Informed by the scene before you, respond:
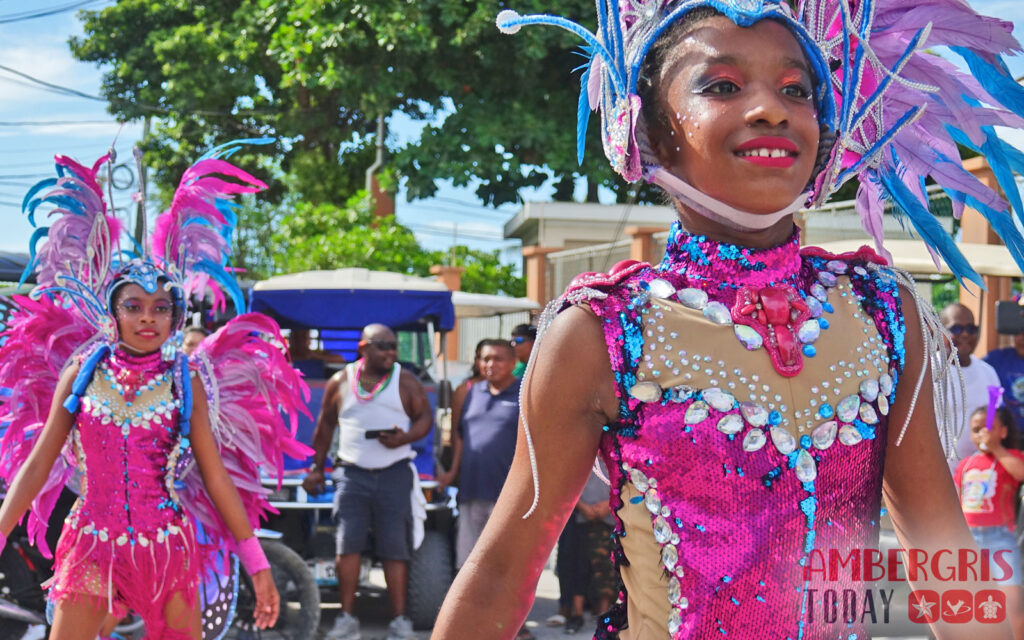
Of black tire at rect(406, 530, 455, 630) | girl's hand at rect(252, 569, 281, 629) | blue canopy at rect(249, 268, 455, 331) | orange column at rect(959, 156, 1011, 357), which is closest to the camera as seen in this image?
girl's hand at rect(252, 569, 281, 629)

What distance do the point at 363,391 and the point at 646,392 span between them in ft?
18.7

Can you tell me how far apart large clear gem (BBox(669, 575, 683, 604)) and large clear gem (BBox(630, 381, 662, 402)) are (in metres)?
0.25

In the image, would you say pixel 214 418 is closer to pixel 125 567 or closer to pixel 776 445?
pixel 125 567

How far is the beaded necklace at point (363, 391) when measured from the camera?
23.6 feet

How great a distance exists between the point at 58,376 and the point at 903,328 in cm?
418

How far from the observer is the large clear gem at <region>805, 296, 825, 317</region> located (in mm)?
1774

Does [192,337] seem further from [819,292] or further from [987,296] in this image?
[987,296]

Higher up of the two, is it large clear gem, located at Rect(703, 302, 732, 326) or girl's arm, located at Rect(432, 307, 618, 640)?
large clear gem, located at Rect(703, 302, 732, 326)

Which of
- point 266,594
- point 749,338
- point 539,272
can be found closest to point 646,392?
point 749,338

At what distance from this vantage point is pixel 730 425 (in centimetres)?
166

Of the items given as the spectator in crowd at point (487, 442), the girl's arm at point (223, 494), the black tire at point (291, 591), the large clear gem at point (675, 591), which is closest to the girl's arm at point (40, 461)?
the girl's arm at point (223, 494)

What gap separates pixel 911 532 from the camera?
1.81 meters

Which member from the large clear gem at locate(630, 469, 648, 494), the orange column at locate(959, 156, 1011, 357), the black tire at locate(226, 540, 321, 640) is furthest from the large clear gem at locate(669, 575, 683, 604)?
the orange column at locate(959, 156, 1011, 357)

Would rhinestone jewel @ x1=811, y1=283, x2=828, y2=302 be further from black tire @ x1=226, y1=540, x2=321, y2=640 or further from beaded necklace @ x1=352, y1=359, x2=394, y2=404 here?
beaded necklace @ x1=352, y1=359, x2=394, y2=404
